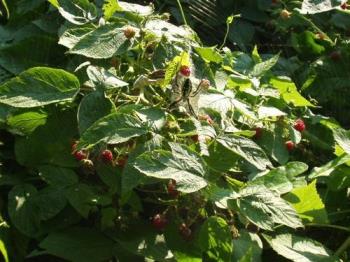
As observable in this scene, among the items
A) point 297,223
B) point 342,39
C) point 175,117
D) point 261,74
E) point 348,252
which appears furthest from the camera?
point 342,39

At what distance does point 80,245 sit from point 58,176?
0.43ft

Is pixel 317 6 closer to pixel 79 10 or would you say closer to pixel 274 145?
pixel 274 145

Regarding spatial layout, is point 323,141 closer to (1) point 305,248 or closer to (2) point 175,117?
(1) point 305,248

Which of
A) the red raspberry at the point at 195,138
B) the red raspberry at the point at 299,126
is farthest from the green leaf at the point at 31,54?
the red raspberry at the point at 299,126

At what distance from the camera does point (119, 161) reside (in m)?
1.23

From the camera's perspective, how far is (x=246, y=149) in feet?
4.01

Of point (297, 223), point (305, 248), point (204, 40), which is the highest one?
point (297, 223)

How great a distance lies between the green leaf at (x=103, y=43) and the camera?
1.31m

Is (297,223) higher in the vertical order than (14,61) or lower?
higher

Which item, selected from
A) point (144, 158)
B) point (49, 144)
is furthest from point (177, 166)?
point (49, 144)

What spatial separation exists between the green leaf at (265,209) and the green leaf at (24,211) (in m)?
0.35

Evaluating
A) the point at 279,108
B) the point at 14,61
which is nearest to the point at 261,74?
the point at 279,108

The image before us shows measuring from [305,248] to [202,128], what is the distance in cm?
32

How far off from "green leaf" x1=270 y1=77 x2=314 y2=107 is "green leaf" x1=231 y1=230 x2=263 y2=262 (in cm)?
41
